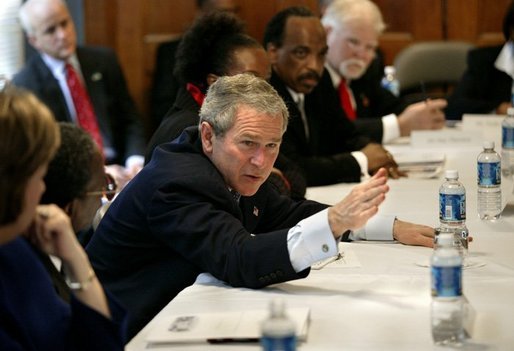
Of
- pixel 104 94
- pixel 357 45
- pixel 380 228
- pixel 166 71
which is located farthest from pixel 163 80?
pixel 380 228

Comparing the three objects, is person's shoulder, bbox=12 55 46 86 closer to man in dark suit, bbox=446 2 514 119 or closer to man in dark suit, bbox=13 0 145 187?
man in dark suit, bbox=13 0 145 187

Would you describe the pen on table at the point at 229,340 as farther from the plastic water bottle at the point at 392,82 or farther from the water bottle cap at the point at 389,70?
the water bottle cap at the point at 389,70

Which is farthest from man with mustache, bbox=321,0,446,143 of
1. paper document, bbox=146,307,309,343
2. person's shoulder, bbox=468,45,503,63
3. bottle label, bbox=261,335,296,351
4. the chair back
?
bottle label, bbox=261,335,296,351

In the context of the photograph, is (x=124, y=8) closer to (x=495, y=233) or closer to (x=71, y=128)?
(x=495, y=233)

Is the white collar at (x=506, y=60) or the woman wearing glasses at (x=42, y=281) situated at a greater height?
the woman wearing glasses at (x=42, y=281)

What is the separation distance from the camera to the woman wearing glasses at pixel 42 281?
5.34 feet

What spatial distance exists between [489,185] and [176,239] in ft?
4.38

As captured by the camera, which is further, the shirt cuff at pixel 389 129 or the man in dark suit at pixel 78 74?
the man in dark suit at pixel 78 74

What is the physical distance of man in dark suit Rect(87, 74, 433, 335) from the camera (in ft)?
7.82

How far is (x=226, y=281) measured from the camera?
2.47 m

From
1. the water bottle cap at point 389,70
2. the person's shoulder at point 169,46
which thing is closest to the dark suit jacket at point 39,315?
the person's shoulder at point 169,46

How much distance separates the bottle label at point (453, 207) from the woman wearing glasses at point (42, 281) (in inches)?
48.3

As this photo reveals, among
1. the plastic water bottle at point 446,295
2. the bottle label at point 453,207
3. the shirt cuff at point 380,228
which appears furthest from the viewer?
the shirt cuff at point 380,228

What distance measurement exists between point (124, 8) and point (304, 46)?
2.75 metres
